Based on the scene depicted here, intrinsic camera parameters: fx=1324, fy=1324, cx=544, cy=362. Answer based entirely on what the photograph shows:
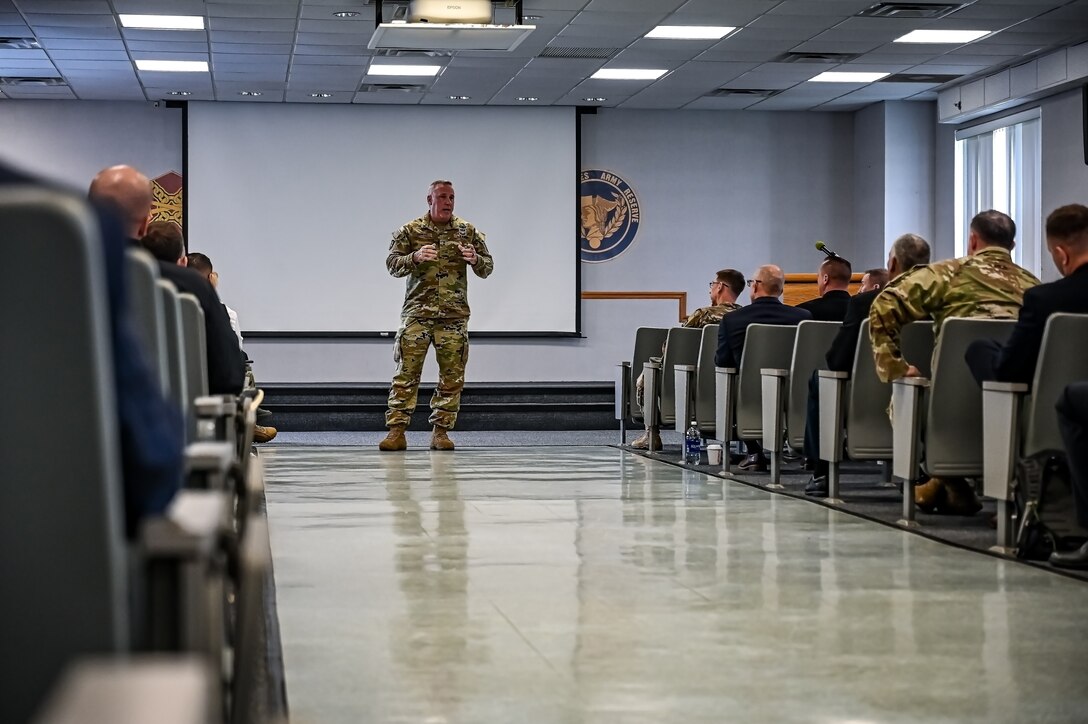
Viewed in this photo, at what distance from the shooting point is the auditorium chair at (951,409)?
495 centimetres

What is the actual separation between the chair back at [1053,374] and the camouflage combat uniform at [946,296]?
88 cm

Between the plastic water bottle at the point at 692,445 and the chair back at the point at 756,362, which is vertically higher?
the chair back at the point at 756,362

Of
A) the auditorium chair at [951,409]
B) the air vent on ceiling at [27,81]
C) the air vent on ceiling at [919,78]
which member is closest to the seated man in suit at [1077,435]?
the auditorium chair at [951,409]

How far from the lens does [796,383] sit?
655 centimetres

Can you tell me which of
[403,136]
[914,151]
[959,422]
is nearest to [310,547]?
[959,422]

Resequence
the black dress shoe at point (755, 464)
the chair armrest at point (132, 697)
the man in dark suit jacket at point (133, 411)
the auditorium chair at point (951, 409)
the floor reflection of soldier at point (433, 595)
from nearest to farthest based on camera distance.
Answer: the chair armrest at point (132, 697)
the man in dark suit jacket at point (133, 411)
the floor reflection of soldier at point (433, 595)
the auditorium chair at point (951, 409)
the black dress shoe at point (755, 464)

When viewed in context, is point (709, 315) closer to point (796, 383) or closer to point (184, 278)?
point (796, 383)

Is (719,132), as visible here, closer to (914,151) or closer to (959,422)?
(914,151)

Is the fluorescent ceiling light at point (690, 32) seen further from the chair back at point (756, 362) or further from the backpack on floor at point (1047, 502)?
the backpack on floor at point (1047, 502)

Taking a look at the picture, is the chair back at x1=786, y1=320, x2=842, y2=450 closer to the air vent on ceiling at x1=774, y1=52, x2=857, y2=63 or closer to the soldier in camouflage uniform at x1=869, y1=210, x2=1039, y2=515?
the soldier in camouflage uniform at x1=869, y1=210, x2=1039, y2=515

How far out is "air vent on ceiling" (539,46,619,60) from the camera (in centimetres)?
1081

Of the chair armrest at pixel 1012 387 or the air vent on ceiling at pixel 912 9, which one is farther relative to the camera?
the air vent on ceiling at pixel 912 9

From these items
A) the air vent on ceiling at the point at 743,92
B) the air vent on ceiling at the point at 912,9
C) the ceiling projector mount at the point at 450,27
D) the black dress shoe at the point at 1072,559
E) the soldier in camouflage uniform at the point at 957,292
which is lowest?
the black dress shoe at the point at 1072,559

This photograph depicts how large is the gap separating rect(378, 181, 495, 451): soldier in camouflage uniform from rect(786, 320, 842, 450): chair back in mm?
2933
